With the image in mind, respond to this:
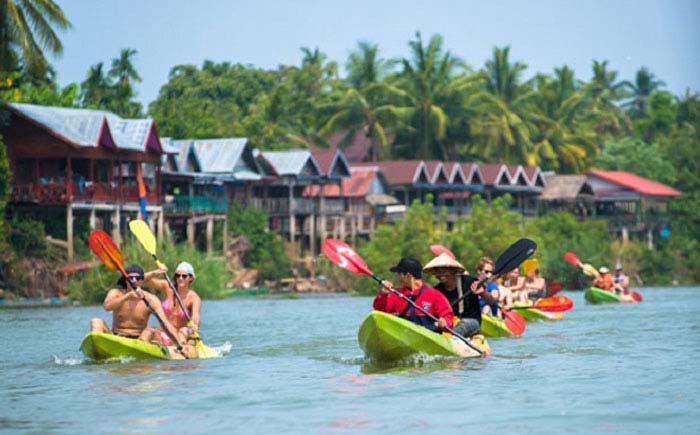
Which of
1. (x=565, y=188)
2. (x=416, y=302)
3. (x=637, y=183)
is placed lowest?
(x=416, y=302)

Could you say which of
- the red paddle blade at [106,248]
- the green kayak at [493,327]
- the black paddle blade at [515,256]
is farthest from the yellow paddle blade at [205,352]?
the green kayak at [493,327]

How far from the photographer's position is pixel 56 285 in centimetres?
3850

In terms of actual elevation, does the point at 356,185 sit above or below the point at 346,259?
above

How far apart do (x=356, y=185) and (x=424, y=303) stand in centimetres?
4413

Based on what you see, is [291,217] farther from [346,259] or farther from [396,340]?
[396,340]

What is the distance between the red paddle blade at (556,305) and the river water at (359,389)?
0.54 meters

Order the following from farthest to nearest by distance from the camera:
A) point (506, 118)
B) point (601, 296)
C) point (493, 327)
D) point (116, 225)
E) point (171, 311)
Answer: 1. point (506, 118)
2. point (116, 225)
3. point (601, 296)
4. point (493, 327)
5. point (171, 311)

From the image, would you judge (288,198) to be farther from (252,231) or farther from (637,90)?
(637,90)

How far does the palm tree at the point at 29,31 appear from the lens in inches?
1368

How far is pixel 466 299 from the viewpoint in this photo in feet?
50.8

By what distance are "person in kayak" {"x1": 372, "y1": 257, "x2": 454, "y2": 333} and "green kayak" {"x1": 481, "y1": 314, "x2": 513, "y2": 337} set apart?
524cm

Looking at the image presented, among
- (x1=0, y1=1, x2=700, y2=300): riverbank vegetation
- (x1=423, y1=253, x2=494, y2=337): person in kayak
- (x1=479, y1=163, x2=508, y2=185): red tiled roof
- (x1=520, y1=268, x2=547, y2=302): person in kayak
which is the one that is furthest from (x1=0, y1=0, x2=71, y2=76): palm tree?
(x1=479, y1=163, x2=508, y2=185): red tiled roof

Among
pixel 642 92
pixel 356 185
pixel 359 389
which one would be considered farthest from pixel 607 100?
pixel 359 389

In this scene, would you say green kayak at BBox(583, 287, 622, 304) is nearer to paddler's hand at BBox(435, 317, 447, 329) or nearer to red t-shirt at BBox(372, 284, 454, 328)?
red t-shirt at BBox(372, 284, 454, 328)
